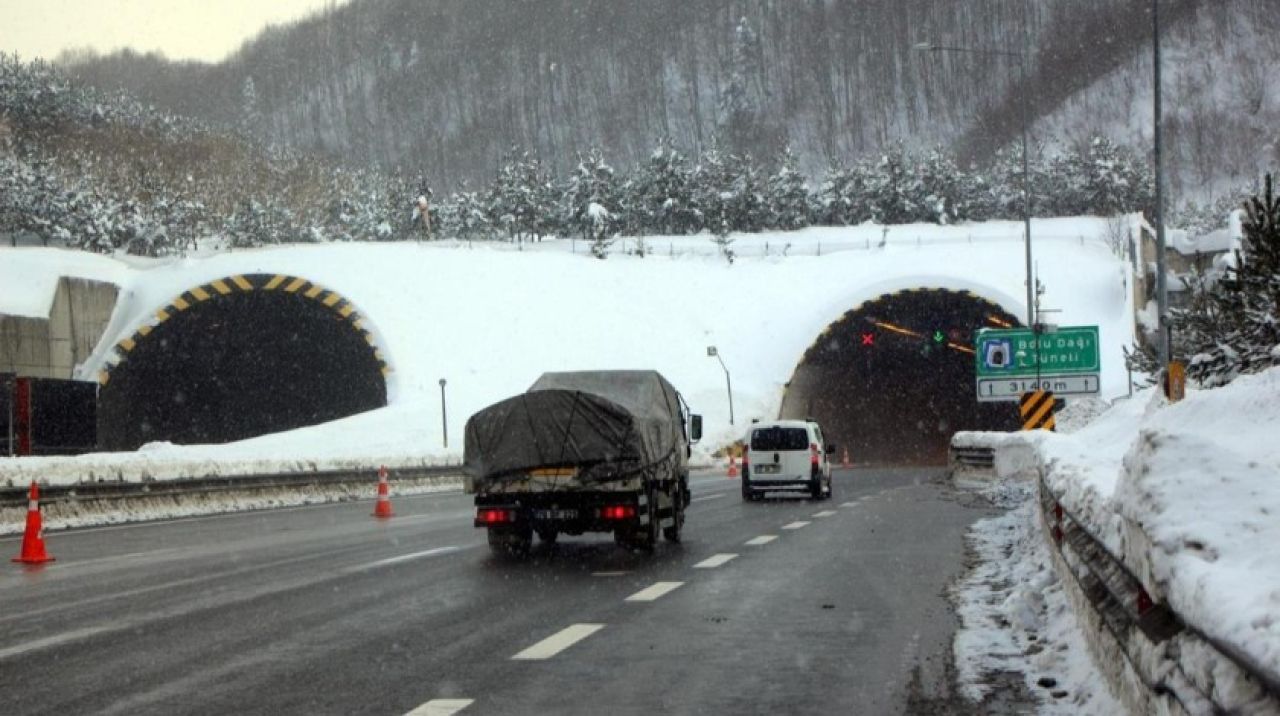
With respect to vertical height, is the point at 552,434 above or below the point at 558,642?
above

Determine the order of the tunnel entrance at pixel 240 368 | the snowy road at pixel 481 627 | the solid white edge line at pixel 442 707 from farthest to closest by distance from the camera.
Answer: the tunnel entrance at pixel 240 368 → the snowy road at pixel 481 627 → the solid white edge line at pixel 442 707

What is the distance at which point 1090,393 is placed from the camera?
3994 cm

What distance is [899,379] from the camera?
79.7 metres

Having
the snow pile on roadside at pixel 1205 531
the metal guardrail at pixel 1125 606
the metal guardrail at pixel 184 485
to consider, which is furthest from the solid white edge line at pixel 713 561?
the metal guardrail at pixel 184 485

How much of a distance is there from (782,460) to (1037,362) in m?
11.1

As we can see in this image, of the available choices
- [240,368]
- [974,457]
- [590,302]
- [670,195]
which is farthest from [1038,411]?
[670,195]

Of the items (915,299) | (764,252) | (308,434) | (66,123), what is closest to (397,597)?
(308,434)

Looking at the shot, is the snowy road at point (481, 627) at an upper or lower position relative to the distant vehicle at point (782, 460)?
lower

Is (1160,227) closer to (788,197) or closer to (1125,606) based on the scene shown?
(1125,606)

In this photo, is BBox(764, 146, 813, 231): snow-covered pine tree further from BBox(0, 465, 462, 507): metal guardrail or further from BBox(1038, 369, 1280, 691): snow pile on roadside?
BBox(1038, 369, 1280, 691): snow pile on roadside

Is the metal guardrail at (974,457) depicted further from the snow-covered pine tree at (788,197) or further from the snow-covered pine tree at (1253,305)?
the snow-covered pine tree at (788,197)

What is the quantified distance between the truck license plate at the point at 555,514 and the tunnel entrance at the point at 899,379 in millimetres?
45648

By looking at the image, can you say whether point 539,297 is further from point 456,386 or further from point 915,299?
point 915,299

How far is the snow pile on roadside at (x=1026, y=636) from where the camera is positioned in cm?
741
